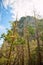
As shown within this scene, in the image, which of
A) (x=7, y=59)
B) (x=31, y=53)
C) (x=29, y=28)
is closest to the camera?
(x=7, y=59)

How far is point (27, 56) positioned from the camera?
33312mm

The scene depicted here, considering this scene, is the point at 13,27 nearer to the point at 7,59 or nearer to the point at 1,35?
the point at 1,35

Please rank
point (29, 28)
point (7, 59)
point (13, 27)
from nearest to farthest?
point (7, 59)
point (13, 27)
point (29, 28)

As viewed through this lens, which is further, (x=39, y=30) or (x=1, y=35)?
(x=39, y=30)

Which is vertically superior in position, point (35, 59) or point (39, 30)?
point (39, 30)

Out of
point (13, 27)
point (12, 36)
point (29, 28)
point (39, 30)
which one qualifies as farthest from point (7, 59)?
point (39, 30)

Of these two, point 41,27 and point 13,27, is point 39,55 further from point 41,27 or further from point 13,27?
point 13,27

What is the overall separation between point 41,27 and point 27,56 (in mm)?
6435

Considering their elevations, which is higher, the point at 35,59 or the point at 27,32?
the point at 27,32

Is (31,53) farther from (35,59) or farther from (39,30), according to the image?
(39,30)

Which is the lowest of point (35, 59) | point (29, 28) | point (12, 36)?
point (35, 59)

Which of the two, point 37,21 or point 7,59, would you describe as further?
point 37,21

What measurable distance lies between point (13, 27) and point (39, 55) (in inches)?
384

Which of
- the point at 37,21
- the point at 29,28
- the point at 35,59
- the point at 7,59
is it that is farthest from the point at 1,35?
the point at 35,59
